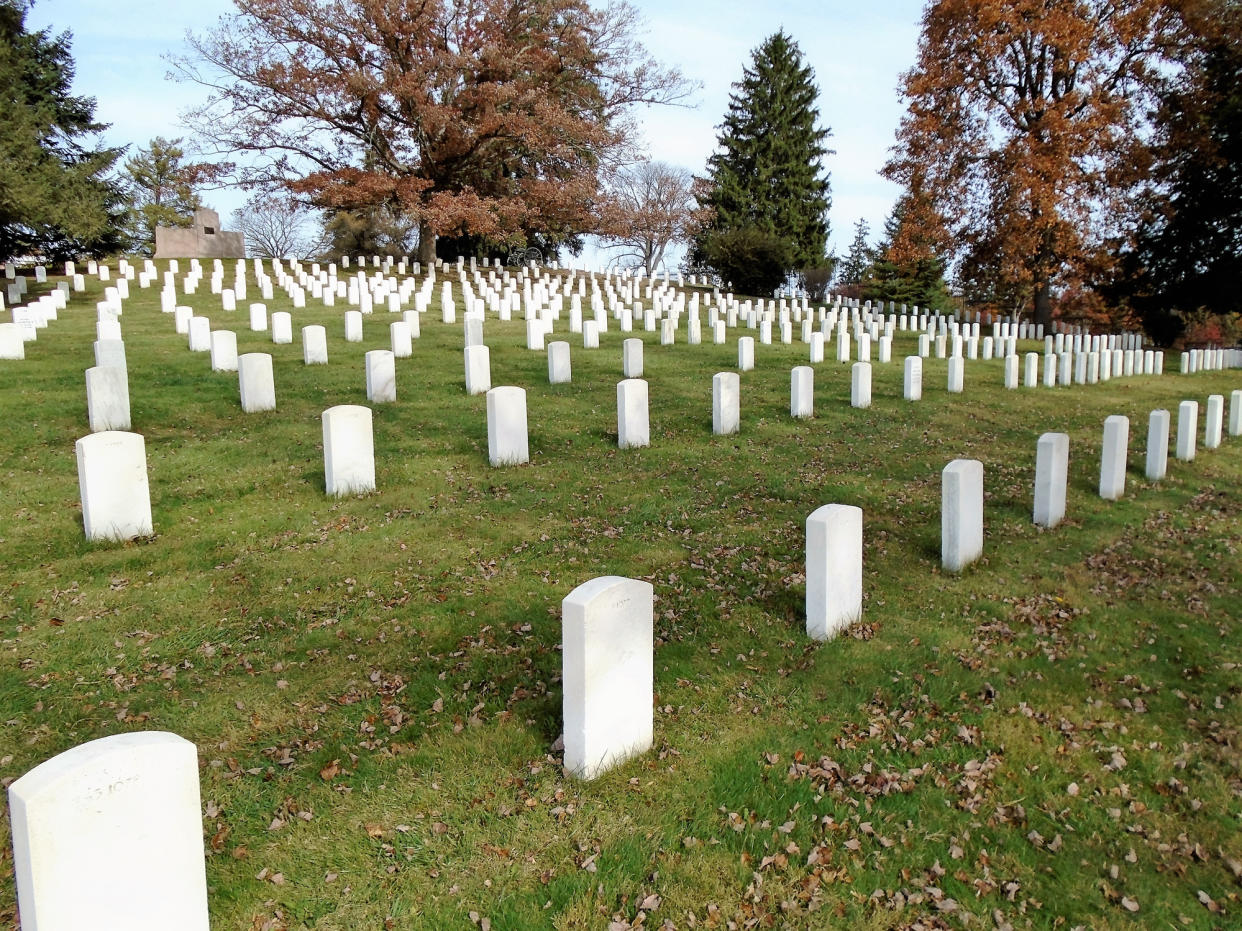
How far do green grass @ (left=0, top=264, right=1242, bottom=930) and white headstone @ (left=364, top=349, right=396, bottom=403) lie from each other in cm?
203

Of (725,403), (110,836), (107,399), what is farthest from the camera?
(725,403)

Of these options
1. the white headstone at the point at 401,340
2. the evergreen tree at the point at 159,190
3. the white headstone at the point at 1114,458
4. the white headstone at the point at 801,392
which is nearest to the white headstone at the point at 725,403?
the white headstone at the point at 801,392

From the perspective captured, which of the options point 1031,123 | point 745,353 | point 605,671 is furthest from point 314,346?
point 1031,123

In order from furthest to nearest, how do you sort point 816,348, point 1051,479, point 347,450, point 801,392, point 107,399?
point 816,348, point 801,392, point 107,399, point 347,450, point 1051,479

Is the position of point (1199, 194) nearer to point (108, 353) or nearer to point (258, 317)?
point (258, 317)

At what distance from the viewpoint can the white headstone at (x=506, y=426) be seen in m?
9.01

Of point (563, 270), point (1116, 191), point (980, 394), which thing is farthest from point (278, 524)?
point (563, 270)

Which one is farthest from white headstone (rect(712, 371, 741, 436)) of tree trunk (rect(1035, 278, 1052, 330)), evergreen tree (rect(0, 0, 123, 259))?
tree trunk (rect(1035, 278, 1052, 330))

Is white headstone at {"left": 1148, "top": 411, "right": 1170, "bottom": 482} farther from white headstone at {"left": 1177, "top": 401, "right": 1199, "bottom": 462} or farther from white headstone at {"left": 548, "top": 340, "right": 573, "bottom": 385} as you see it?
white headstone at {"left": 548, "top": 340, "right": 573, "bottom": 385}

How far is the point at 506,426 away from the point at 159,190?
50.8 meters

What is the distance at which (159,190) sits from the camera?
5034 centimetres

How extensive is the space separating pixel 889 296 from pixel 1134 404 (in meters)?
24.6

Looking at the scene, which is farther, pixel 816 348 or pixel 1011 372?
pixel 816 348

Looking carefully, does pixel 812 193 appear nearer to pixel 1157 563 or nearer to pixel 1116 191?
pixel 1116 191
